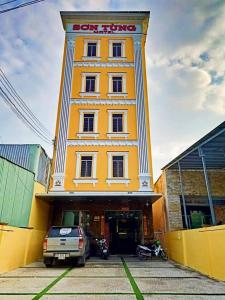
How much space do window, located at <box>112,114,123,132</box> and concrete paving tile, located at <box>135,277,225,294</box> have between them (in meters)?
10.6

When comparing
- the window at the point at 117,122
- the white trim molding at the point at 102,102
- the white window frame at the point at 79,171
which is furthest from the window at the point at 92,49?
the white window frame at the point at 79,171

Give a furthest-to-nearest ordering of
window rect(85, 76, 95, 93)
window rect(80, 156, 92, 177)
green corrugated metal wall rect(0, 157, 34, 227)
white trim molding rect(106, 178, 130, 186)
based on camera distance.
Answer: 1. window rect(85, 76, 95, 93)
2. window rect(80, 156, 92, 177)
3. white trim molding rect(106, 178, 130, 186)
4. green corrugated metal wall rect(0, 157, 34, 227)

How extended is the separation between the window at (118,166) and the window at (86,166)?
1596mm

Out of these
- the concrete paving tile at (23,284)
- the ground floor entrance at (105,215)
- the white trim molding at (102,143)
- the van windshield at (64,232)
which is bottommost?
the concrete paving tile at (23,284)

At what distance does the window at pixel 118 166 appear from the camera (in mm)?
→ 15042

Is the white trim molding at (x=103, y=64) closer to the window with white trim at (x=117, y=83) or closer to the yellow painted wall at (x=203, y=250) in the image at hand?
the window with white trim at (x=117, y=83)

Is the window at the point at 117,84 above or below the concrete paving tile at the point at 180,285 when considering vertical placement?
above

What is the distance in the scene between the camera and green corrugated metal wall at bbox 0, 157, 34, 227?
9.78 m

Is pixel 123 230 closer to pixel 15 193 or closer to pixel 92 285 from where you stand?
pixel 15 193

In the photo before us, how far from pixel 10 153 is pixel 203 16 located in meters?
11.6

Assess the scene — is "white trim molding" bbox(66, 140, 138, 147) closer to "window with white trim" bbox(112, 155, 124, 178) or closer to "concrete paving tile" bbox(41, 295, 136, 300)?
"window with white trim" bbox(112, 155, 124, 178)

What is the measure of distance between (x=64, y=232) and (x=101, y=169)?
→ 18.4 ft

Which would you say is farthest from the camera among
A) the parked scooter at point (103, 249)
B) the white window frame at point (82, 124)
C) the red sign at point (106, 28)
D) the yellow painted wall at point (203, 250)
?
the red sign at point (106, 28)

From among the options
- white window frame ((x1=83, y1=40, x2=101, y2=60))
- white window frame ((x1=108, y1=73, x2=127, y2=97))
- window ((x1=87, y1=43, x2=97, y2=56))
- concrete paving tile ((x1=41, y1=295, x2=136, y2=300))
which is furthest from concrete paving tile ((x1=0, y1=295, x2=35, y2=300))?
window ((x1=87, y1=43, x2=97, y2=56))
